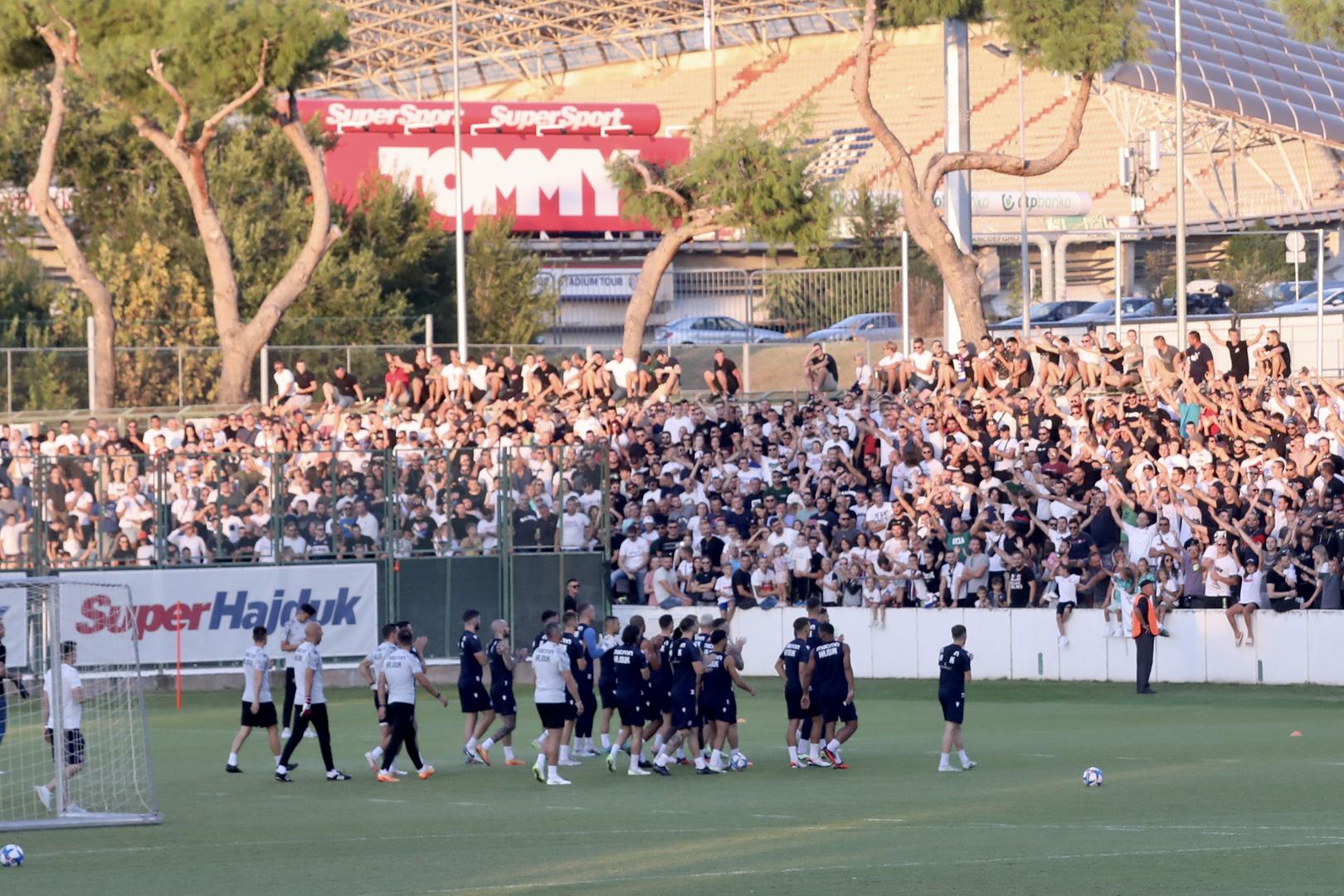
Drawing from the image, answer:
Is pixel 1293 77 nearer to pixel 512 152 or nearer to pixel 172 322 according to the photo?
pixel 512 152

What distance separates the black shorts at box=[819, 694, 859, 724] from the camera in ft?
60.8

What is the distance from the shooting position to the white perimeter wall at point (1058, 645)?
81.8ft

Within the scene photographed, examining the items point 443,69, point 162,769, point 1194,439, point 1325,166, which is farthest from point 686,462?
point 443,69

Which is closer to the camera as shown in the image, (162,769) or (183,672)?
(162,769)

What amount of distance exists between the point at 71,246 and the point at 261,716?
74.0ft

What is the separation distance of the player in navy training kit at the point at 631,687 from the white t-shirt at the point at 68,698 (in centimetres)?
514

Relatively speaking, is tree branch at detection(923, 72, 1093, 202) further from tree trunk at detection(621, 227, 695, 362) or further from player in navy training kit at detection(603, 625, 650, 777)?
player in navy training kit at detection(603, 625, 650, 777)

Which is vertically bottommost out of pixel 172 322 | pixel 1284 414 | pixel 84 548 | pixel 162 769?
pixel 162 769

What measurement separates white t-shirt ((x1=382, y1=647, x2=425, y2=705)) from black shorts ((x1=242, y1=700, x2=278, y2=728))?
1.71 m

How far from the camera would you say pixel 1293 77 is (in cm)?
8394

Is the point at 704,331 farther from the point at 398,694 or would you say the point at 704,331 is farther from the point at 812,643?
A: the point at 398,694

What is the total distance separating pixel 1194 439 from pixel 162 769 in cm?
1530

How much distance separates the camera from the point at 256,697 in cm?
1906

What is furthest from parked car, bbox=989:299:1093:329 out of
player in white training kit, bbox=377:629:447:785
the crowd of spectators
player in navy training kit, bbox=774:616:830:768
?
player in white training kit, bbox=377:629:447:785
